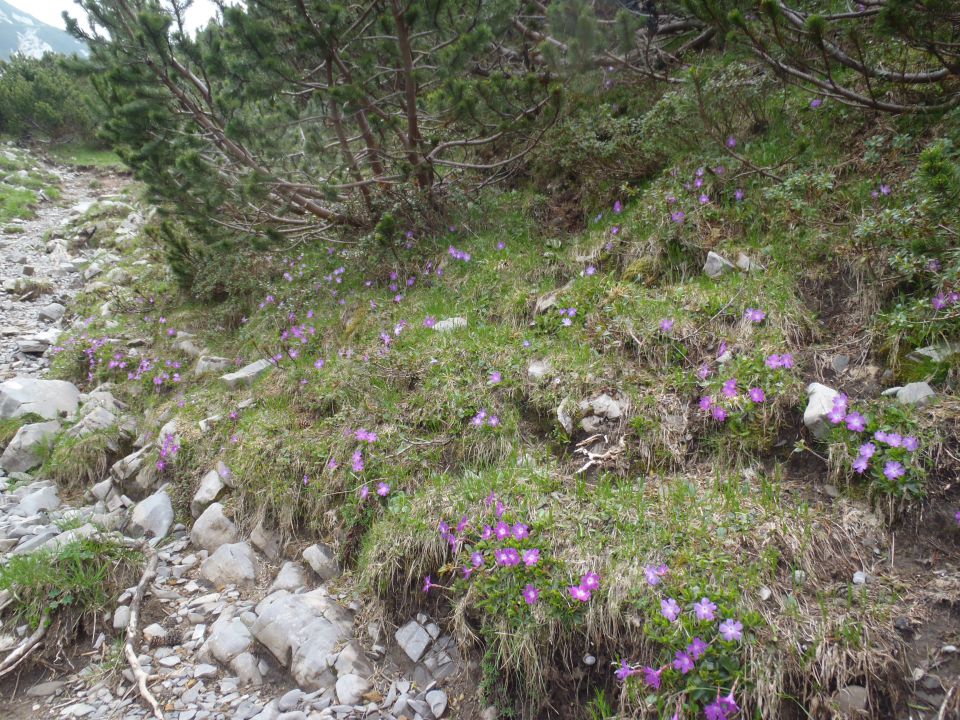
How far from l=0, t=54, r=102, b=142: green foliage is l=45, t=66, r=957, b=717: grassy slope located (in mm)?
25164

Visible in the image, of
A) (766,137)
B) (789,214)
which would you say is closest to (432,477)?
(789,214)

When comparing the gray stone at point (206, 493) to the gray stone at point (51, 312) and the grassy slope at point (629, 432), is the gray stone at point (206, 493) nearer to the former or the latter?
the grassy slope at point (629, 432)

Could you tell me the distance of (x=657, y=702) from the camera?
232 centimetres

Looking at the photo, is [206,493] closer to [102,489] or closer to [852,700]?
[102,489]

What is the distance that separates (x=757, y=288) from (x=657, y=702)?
105 inches

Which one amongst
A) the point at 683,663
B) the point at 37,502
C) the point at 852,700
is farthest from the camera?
the point at 37,502

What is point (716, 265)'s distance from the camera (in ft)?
13.8

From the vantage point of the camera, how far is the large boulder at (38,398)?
7.14 metres

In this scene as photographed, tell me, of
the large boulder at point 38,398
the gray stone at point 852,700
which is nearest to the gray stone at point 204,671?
the gray stone at point 852,700

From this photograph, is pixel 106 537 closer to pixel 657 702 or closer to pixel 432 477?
pixel 432 477

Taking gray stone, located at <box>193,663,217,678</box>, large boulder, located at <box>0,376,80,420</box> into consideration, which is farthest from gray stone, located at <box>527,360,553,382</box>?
large boulder, located at <box>0,376,80,420</box>

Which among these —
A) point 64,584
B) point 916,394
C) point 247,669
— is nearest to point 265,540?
point 247,669

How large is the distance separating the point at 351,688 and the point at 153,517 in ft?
9.71

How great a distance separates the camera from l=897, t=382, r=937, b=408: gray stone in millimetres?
2770
